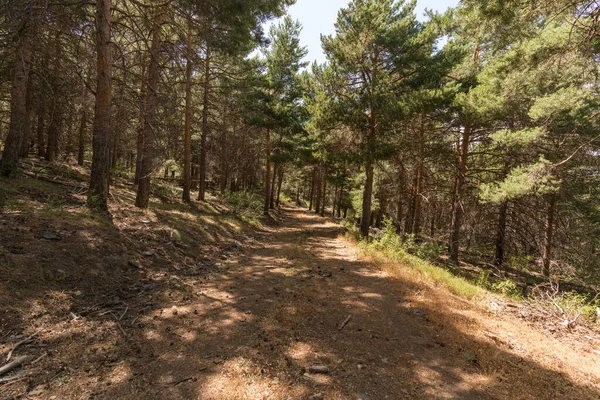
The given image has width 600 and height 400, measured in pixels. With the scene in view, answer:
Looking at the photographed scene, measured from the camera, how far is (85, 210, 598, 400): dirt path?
122 inches

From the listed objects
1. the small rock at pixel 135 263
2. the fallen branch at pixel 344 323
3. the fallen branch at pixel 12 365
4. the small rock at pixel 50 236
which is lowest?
the fallen branch at pixel 344 323

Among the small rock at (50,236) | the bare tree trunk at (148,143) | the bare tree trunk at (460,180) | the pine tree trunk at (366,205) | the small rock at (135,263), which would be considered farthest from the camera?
the pine tree trunk at (366,205)

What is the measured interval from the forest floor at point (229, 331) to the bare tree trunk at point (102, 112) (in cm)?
72

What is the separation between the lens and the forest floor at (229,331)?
10.3 feet

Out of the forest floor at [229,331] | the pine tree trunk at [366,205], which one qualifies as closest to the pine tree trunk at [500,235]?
the pine tree trunk at [366,205]

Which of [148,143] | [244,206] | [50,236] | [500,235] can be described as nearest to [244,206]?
[244,206]

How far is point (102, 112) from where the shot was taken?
24.2 ft

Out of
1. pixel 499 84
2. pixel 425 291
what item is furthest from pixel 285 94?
pixel 425 291

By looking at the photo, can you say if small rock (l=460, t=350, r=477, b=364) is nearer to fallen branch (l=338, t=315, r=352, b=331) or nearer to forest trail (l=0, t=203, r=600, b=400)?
forest trail (l=0, t=203, r=600, b=400)

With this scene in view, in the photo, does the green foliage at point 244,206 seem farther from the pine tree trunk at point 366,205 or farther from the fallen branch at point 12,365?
the fallen branch at point 12,365

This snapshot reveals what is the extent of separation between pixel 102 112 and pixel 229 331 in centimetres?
698

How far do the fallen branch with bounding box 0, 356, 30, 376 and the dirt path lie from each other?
97 centimetres

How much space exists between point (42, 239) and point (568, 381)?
923 centimetres

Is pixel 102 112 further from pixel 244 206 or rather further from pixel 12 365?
pixel 244 206
